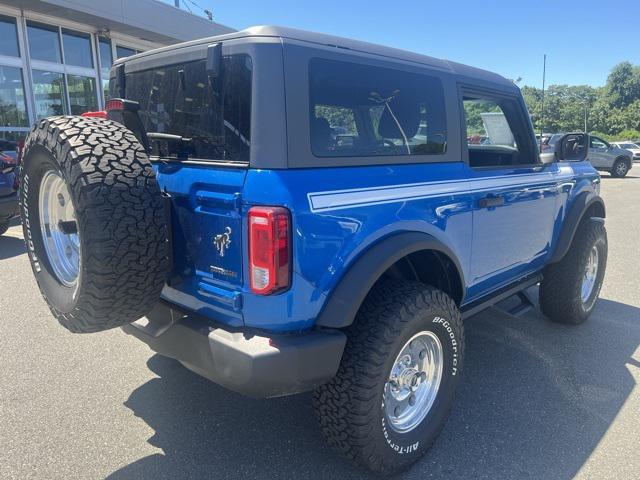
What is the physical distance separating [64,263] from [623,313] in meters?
4.69

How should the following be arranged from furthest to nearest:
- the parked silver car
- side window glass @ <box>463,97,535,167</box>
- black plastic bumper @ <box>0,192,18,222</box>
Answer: the parked silver car < black plastic bumper @ <box>0,192,18,222</box> < side window glass @ <box>463,97,535,167</box>

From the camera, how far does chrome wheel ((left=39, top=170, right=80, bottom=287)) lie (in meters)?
2.47

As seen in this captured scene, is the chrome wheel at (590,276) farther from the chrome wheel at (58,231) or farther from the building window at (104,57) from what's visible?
the building window at (104,57)

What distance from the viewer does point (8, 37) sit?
37.8 feet

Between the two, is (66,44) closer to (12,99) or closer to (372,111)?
(12,99)

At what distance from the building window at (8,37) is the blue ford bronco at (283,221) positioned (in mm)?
10970

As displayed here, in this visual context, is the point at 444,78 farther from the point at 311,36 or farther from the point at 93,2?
the point at 93,2

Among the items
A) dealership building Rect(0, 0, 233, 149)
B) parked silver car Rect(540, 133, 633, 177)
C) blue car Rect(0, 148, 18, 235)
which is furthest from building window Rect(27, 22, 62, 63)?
parked silver car Rect(540, 133, 633, 177)

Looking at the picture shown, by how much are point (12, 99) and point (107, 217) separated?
12.2 metres

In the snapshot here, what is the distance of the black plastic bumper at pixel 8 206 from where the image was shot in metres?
6.89

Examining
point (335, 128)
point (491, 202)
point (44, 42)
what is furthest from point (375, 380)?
point (44, 42)

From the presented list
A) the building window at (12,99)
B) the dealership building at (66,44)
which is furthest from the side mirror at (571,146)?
the building window at (12,99)

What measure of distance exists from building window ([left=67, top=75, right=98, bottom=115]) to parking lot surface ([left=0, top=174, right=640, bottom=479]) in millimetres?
10982

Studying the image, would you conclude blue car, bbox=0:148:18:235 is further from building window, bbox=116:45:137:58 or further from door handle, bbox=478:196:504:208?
building window, bbox=116:45:137:58
